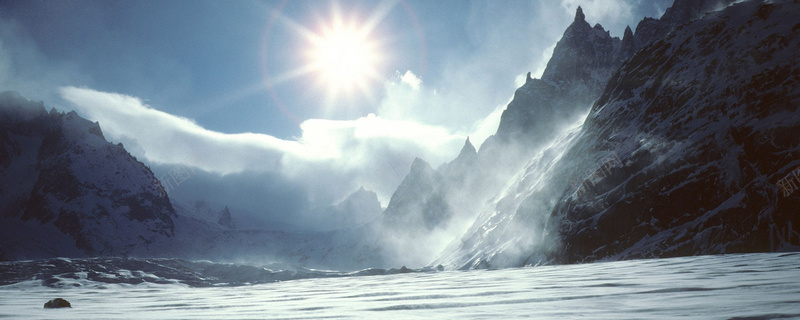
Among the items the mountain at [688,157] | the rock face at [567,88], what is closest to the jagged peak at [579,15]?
the rock face at [567,88]

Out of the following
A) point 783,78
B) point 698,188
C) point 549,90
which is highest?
point 549,90

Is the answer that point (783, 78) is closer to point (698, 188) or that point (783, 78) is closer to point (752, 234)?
point (698, 188)

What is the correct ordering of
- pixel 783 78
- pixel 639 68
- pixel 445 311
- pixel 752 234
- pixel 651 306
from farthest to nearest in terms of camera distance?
pixel 639 68 → pixel 783 78 → pixel 752 234 → pixel 445 311 → pixel 651 306

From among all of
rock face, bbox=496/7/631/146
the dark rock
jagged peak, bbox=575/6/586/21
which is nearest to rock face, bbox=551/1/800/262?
the dark rock

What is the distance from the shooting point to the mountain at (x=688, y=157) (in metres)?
51.9

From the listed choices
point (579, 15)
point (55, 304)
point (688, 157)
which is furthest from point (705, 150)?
Answer: point (579, 15)

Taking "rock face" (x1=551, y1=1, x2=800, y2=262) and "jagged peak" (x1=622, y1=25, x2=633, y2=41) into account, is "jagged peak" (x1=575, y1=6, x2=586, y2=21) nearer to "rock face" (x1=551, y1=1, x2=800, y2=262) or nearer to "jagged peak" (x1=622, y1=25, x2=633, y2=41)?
"jagged peak" (x1=622, y1=25, x2=633, y2=41)

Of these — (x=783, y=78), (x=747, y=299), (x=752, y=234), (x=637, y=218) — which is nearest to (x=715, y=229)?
(x=752, y=234)

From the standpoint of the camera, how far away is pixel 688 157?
61.0 meters

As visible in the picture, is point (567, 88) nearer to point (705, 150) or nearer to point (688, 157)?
point (688, 157)

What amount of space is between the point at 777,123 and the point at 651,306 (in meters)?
69.4

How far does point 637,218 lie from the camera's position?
63.2 m

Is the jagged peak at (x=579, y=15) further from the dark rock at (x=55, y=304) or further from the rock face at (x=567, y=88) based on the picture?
the dark rock at (x=55, y=304)

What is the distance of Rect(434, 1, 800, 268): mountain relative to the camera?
5188 cm
